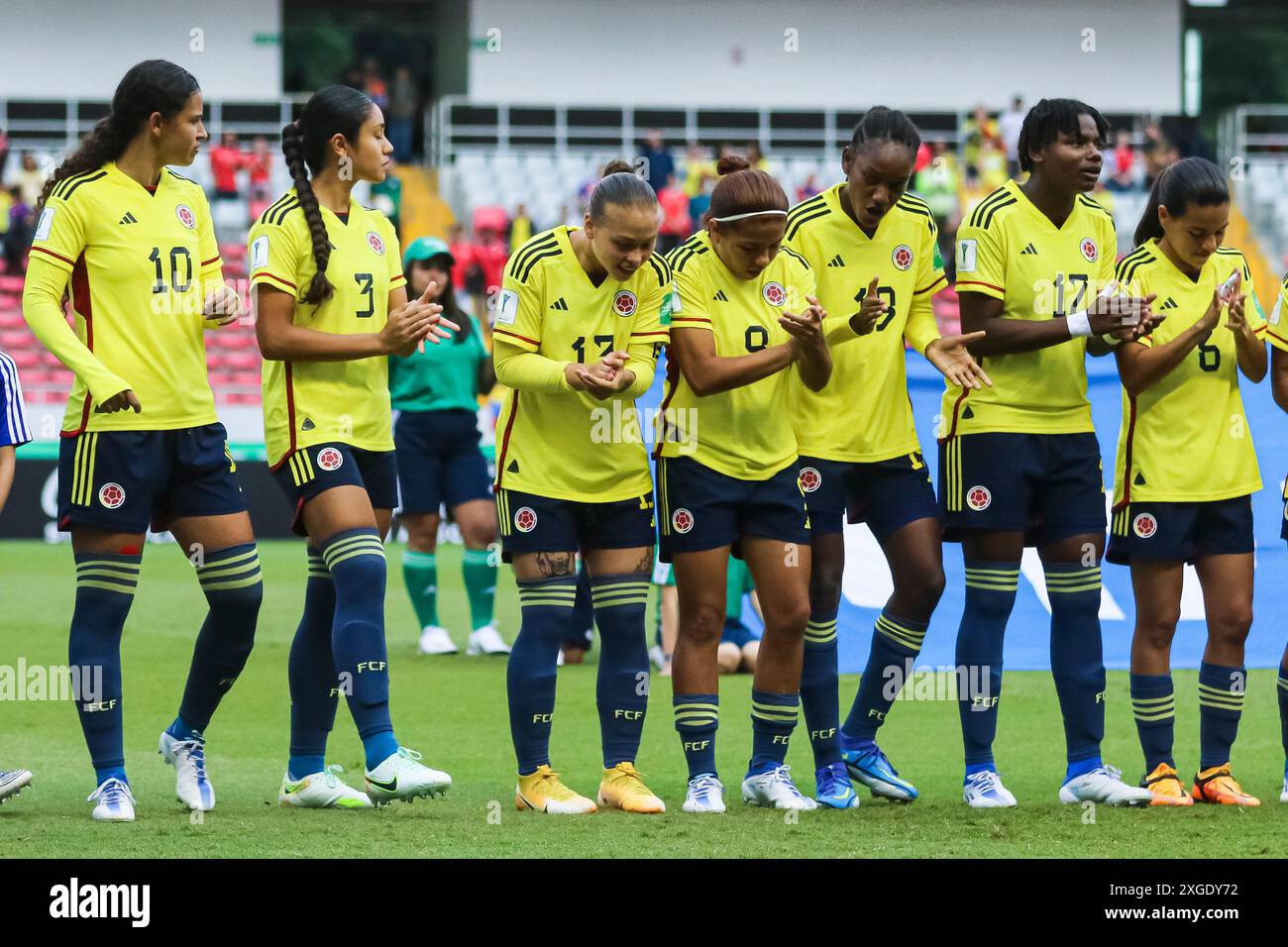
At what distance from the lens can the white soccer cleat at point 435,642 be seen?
11227 mm

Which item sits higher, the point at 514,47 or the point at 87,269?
the point at 514,47

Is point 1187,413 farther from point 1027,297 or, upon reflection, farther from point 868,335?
point 868,335

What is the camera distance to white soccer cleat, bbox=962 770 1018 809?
6523mm

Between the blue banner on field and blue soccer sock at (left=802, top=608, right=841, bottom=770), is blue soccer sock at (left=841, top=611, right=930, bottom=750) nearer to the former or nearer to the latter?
blue soccer sock at (left=802, top=608, right=841, bottom=770)

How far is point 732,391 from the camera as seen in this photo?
6.43m

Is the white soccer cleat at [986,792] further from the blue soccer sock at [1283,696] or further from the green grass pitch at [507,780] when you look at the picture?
the blue soccer sock at [1283,696]

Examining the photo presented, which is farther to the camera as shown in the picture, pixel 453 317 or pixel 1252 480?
pixel 453 317

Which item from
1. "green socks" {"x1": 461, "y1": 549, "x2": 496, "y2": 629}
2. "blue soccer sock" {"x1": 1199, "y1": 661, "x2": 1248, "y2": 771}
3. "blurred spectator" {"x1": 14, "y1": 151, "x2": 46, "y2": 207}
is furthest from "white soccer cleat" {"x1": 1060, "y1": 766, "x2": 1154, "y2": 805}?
"blurred spectator" {"x1": 14, "y1": 151, "x2": 46, "y2": 207}

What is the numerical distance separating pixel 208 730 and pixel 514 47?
1043 inches

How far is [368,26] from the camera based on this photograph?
42.4 metres

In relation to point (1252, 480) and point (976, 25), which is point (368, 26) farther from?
point (1252, 480)
